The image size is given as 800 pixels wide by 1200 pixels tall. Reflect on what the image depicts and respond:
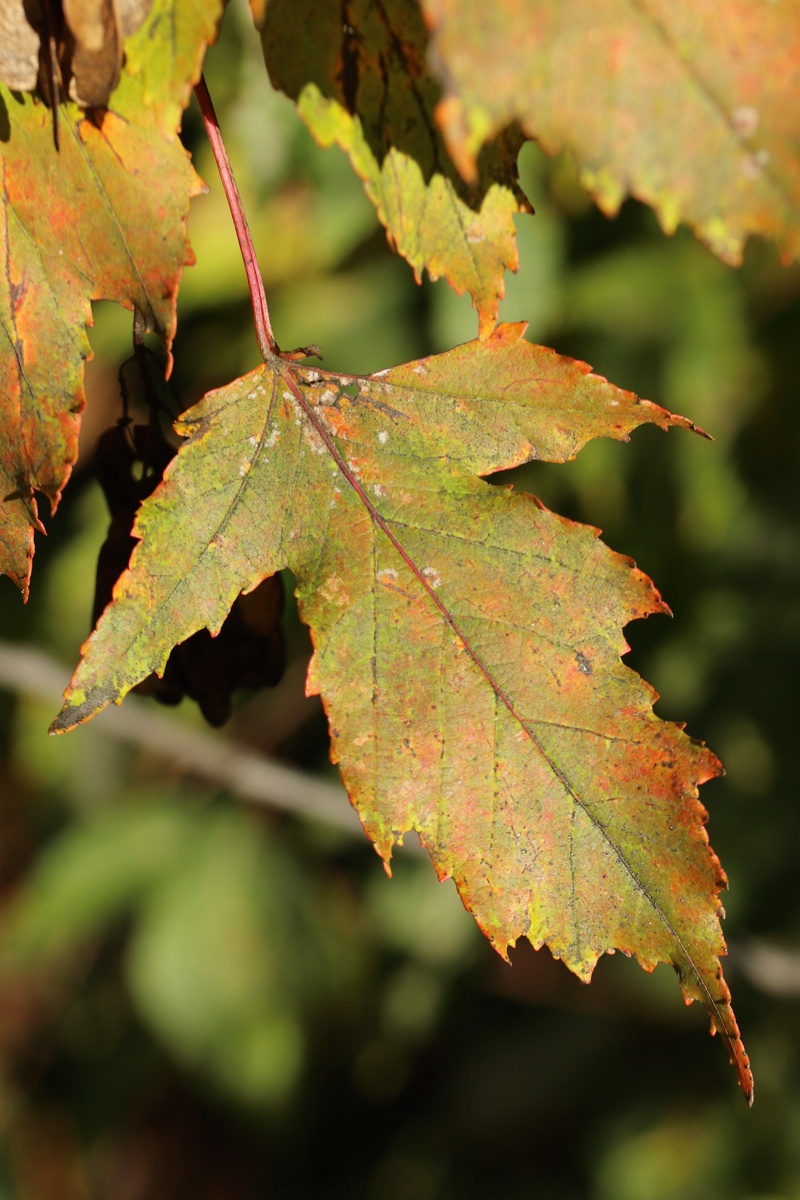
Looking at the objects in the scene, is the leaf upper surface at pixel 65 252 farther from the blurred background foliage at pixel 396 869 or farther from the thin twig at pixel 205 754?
the thin twig at pixel 205 754

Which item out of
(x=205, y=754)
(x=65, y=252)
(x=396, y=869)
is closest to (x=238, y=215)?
(x=65, y=252)

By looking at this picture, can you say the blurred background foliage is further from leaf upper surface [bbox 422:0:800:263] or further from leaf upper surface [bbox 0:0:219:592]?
leaf upper surface [bbox 422:0:800:263]

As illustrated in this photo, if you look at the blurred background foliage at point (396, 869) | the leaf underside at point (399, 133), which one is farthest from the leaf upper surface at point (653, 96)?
the blurred background foliage at point (396, 869)

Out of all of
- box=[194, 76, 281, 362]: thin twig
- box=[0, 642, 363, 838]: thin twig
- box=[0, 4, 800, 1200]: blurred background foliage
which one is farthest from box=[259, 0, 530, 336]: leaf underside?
box=[0, 642, 363, 838]: thin twig

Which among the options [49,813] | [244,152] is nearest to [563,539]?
[244,152]

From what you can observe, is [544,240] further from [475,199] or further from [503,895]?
[503,895]

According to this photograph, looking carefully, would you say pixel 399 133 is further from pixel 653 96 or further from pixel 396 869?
pixel 396 869
